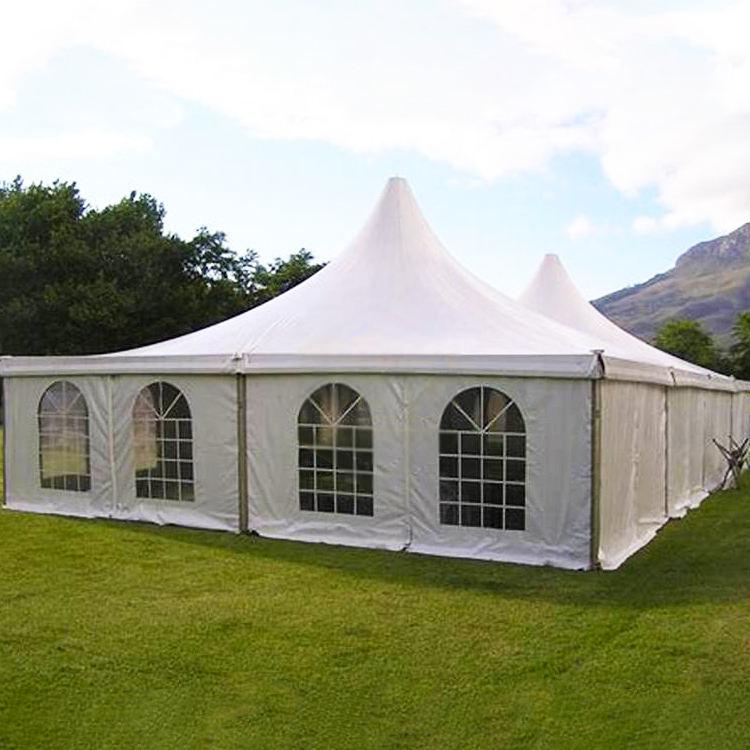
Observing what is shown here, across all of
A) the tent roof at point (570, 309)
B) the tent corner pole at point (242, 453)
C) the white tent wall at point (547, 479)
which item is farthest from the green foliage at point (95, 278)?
the white tent wall at point (547, 479)

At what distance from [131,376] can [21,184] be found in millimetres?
29364

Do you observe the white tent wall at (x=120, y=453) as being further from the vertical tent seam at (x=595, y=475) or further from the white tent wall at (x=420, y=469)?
the vertical tent seam at (x=595, y=475)

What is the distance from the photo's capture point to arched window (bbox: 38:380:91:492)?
9.18 meters

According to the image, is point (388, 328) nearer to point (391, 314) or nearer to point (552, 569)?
point (391, 314)

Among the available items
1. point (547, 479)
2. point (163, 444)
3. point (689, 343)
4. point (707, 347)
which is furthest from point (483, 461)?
point (707, 347)

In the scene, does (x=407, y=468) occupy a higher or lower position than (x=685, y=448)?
higher

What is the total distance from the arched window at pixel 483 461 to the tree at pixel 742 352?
116ft

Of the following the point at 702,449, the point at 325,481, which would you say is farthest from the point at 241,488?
the point at 702,449

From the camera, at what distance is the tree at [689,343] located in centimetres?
4350

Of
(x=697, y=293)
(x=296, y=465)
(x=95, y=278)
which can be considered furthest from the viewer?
(x=697, y=293)

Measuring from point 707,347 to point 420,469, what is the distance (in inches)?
1602

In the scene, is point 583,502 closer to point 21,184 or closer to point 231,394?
point 231,394

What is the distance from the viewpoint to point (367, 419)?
25.2 feet

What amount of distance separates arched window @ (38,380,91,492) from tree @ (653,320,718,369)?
125 feet
